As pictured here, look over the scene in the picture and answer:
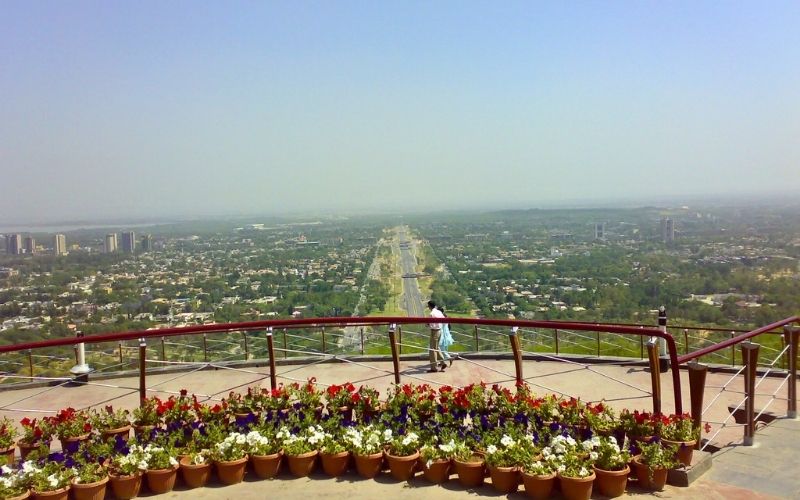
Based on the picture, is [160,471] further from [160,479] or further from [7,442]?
[7,442]

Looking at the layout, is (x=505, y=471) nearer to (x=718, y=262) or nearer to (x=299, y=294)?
(x=299, y=294)

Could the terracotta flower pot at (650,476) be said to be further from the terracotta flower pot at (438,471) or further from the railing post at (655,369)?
the terracotta flower pot at (438,471)

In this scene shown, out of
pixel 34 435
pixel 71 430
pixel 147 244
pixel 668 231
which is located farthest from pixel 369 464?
pixel 668 231

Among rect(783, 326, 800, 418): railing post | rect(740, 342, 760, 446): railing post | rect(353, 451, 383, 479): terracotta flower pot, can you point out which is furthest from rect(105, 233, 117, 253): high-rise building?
rect(740, 342, 760, 446): railing post

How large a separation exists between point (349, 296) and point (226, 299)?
8.53 meters

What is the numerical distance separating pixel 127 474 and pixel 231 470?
0.77m

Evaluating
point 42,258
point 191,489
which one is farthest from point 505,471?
point 42,258

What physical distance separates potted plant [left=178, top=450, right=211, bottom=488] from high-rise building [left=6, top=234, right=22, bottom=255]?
49216mm

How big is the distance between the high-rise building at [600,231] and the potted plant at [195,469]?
80138 millimetres

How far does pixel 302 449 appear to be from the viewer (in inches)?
199

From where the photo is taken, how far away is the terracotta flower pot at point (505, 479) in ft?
14.9

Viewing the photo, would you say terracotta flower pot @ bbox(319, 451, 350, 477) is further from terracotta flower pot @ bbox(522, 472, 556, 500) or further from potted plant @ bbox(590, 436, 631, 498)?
potted plant @ bbox(590, 436, 631, 498)

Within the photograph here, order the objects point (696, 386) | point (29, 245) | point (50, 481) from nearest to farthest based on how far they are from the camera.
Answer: point (50, 481) < point (696, 386) < point (29, 245)

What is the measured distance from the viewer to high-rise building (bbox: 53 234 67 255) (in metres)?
49.6
